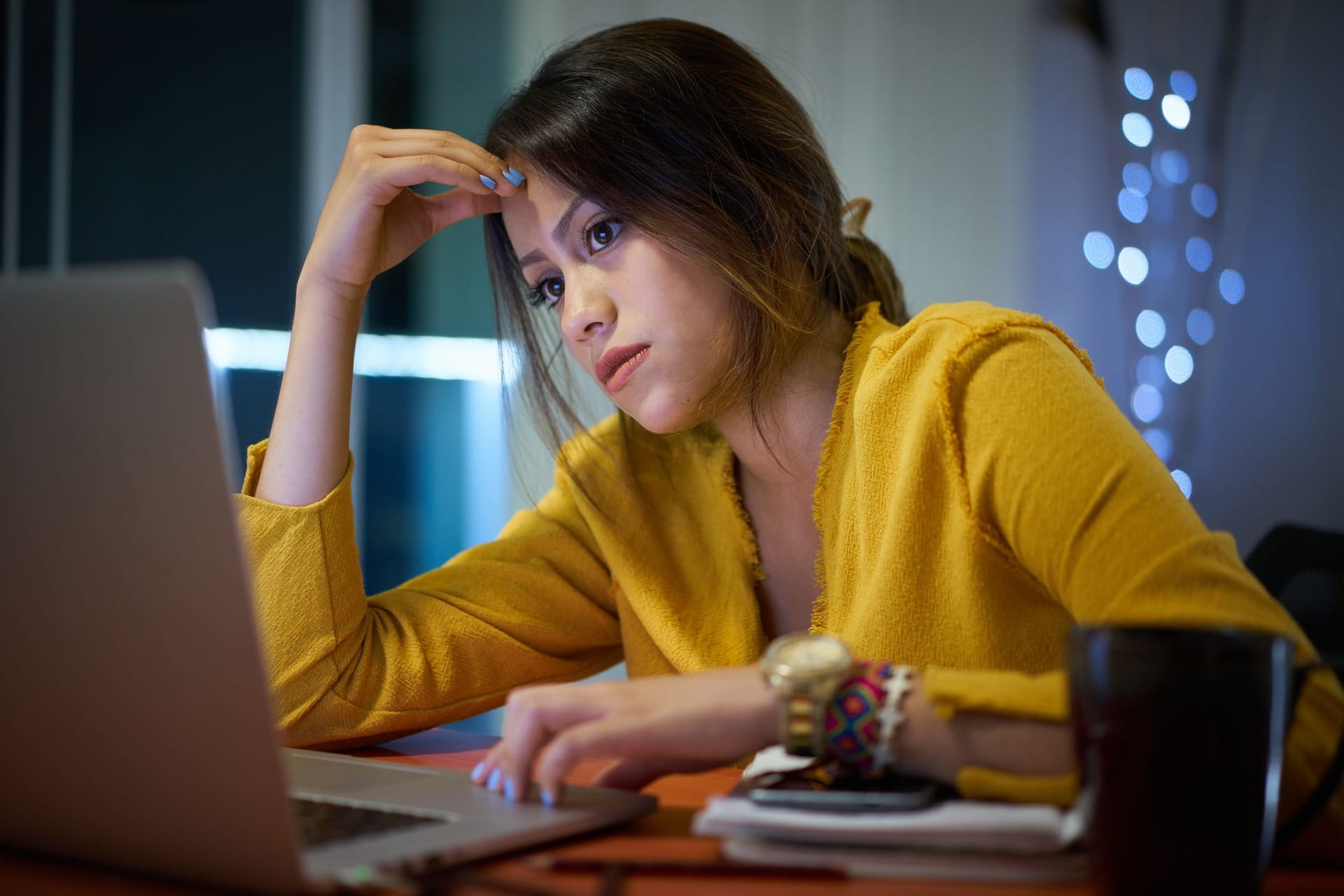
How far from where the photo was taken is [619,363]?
1.10 metres

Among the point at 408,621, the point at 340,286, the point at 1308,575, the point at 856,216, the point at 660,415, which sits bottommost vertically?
the point at 408,621

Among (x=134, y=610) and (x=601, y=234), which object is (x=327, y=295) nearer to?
(x=601, y=234)

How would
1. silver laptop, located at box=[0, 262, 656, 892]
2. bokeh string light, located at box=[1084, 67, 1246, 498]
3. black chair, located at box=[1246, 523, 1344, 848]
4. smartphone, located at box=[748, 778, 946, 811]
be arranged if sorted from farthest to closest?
bokeh string light, located at box=[1084, 67, 1246, 498] < black chair, located at box=[1246, 523, 1344, 848] < smartphone, located at box=[748, 778, 946, 811] < silver laptop, located at box=[0, 262, 656, 892]

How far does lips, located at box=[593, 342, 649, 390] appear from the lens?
1.09 metres

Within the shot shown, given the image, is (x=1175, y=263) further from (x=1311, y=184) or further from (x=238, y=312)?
(x=238, y=312)

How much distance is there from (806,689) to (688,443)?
2.32 ft

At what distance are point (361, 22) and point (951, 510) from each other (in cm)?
285

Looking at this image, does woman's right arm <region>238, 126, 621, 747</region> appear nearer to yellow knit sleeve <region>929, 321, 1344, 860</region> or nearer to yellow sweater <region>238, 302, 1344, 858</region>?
yellow sweater <region>238, 302, 1344, 858</region>

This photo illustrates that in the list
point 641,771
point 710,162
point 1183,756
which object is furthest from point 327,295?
point 1183,756

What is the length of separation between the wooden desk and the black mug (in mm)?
51

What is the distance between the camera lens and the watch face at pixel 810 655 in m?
A: 0.65

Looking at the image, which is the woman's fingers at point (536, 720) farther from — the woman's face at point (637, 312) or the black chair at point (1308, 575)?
the black chair at point (1308, 575)

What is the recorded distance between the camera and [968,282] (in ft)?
9.09

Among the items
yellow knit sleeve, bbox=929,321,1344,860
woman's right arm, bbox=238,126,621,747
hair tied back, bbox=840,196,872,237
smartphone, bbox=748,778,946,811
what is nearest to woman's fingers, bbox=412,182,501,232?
woman's right arm, bbox=238,126,621,747
